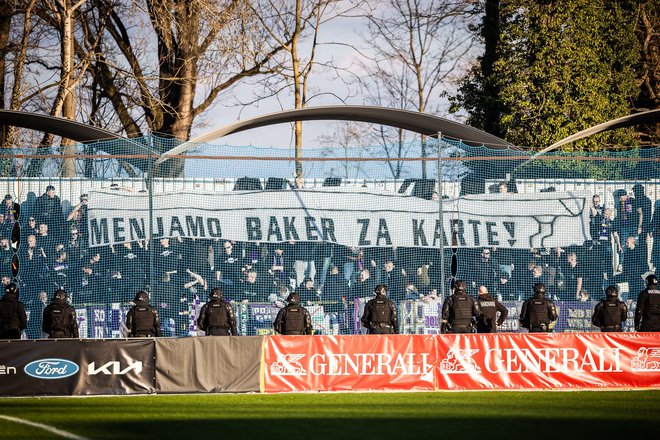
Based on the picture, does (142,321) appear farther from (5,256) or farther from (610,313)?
(610,313)

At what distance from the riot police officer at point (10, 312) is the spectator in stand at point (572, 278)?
35.3ft

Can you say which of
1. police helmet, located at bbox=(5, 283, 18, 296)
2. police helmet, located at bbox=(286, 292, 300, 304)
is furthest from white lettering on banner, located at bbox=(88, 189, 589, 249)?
police helmet, located at bbox=(5, 283, 18, 296)

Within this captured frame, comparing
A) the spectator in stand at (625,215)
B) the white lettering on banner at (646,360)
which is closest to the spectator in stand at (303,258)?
the spectator in stand at (625,215)

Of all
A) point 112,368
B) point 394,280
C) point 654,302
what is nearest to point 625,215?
point 654,302

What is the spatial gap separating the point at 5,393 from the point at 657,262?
515 inches

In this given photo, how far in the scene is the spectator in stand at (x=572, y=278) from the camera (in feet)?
64.7

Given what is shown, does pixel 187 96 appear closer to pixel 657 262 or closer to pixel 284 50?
pixel 284 50

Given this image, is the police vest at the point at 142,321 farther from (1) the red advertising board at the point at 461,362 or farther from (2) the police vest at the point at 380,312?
(2) the police vest at the point at 380,312

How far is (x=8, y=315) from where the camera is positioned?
680 inches

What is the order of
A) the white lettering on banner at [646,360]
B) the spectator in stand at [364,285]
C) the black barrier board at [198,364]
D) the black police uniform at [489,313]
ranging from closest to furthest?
1. the black barrier board at [198,364]
2. the white lettering on banner at [646,360]
3. the black police uniform at [489,313]
4. the spectator in stand at [364,285]

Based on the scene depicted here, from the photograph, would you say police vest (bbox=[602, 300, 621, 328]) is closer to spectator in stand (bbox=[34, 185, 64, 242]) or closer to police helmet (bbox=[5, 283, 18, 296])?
spectator in stand (bbox=[34, 185, 64, 242])

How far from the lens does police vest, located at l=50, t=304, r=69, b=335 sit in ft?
56.4

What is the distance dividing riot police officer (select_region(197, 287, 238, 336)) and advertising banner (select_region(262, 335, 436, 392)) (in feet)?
9.46

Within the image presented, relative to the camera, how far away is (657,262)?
19.8m
